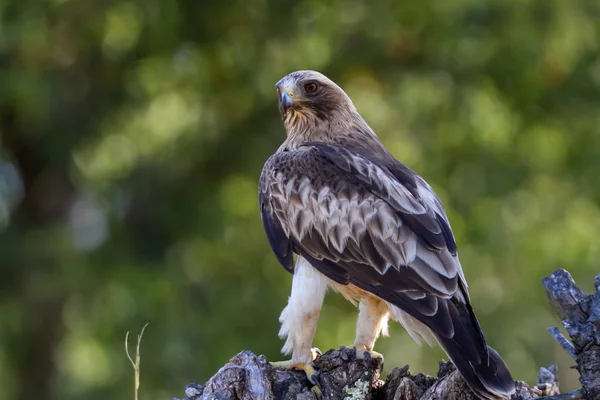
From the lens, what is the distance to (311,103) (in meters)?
7.03

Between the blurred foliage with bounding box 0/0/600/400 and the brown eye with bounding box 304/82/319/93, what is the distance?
6002 mm

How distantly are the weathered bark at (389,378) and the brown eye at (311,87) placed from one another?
218 centimetres

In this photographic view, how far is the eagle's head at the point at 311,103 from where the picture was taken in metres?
7.02

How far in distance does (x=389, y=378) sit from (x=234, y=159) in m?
8.85

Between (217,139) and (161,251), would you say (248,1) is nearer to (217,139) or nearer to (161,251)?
(217,139)

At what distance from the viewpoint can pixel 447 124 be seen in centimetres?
1397

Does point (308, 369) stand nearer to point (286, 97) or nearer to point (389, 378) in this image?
point (389, 378)

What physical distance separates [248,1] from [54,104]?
2.79 m

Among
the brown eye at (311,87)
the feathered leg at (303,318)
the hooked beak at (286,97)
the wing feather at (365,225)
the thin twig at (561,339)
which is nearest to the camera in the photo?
the thin twig at (561,339)

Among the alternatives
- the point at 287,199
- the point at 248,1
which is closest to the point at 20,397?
the point at 248,1

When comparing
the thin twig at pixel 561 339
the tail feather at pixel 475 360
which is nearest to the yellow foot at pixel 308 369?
the tail feather at pixel 475 360

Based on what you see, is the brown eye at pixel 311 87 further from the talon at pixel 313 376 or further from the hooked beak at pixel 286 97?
the talon at pixel 313 376

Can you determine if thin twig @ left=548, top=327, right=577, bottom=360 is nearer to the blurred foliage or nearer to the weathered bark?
the weathered bark

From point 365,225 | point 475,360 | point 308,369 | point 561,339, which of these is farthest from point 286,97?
point 561,339
